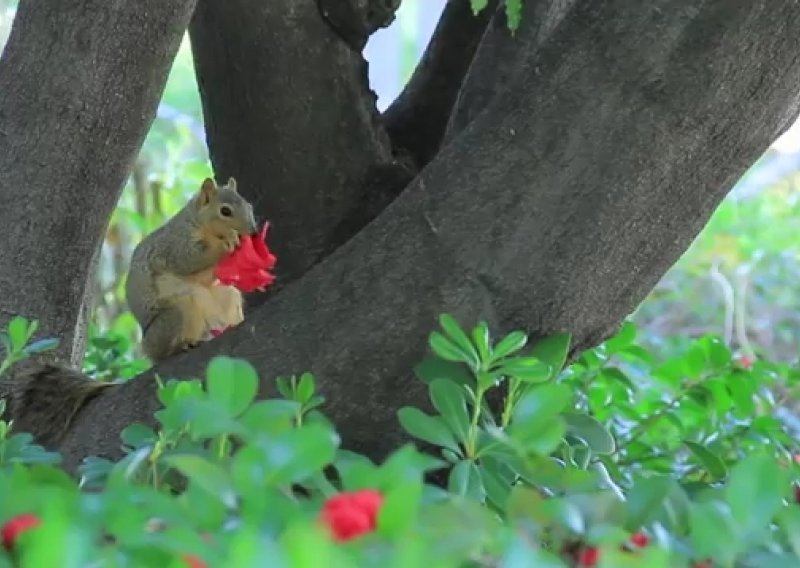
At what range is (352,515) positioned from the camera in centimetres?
51

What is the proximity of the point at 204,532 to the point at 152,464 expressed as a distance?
0.21 m

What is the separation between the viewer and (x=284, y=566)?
398mm

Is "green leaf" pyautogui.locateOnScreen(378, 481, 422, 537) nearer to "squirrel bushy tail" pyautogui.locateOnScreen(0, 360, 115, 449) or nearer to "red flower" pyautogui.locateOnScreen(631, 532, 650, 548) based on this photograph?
"red flower" pyautogui.locateOnScreen(631, 532, 650, 548)

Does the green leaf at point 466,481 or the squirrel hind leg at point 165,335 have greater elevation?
the green leaf at point 466,481

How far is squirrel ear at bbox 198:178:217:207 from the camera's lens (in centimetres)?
168

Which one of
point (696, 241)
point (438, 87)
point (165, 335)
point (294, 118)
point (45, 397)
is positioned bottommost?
point (45, 397)

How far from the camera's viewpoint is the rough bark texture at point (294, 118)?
1589mm

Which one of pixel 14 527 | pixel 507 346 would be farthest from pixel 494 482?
pixel 14 527

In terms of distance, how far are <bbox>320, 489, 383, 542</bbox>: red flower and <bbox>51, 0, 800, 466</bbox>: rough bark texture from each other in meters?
0.66

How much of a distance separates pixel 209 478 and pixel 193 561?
0.28ft

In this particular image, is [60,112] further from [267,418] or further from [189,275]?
[267,418]

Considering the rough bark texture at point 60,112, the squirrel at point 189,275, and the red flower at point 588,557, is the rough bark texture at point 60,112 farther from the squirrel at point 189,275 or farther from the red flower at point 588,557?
the red flower at point 588,557

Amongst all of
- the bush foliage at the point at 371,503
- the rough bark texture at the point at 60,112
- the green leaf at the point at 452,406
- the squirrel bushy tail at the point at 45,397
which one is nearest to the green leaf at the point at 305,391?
the bush foliage at the point at 371,503

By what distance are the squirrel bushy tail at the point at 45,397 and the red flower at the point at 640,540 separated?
898 millimetres
